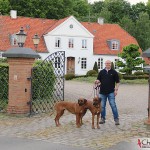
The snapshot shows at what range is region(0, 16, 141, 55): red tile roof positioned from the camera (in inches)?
1815

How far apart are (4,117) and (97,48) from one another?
38315 millimetres

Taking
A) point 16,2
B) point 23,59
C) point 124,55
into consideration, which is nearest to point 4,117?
point 23,59

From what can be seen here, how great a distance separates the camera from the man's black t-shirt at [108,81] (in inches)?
439

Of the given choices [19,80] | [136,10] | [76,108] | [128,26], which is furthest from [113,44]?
[76,108]

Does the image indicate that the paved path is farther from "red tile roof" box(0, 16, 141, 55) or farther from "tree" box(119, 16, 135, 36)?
"tree" box(119, 16, 135, 36)

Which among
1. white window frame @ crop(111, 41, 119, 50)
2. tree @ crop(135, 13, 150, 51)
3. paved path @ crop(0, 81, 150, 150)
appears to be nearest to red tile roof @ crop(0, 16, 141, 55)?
white window frame @ crop(111, 41, 119, 50)

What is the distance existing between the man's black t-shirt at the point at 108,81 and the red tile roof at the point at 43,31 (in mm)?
34071

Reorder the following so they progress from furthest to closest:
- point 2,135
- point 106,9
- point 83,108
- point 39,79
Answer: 1. point 106,9
2. point 39,79
3. point 83,108
4. point 2,135

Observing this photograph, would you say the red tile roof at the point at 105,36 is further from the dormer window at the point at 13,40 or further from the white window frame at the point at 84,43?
the dormer window at the point at 13,40

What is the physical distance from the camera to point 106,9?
71125 mm

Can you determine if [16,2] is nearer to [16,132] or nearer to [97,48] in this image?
[97,48]

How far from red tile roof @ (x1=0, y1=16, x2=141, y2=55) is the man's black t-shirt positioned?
34.1 meters

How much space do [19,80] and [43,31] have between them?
3501 cm

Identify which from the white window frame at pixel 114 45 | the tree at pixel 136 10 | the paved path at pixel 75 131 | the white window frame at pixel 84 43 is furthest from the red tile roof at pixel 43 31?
the paved path at pixel 75 131
